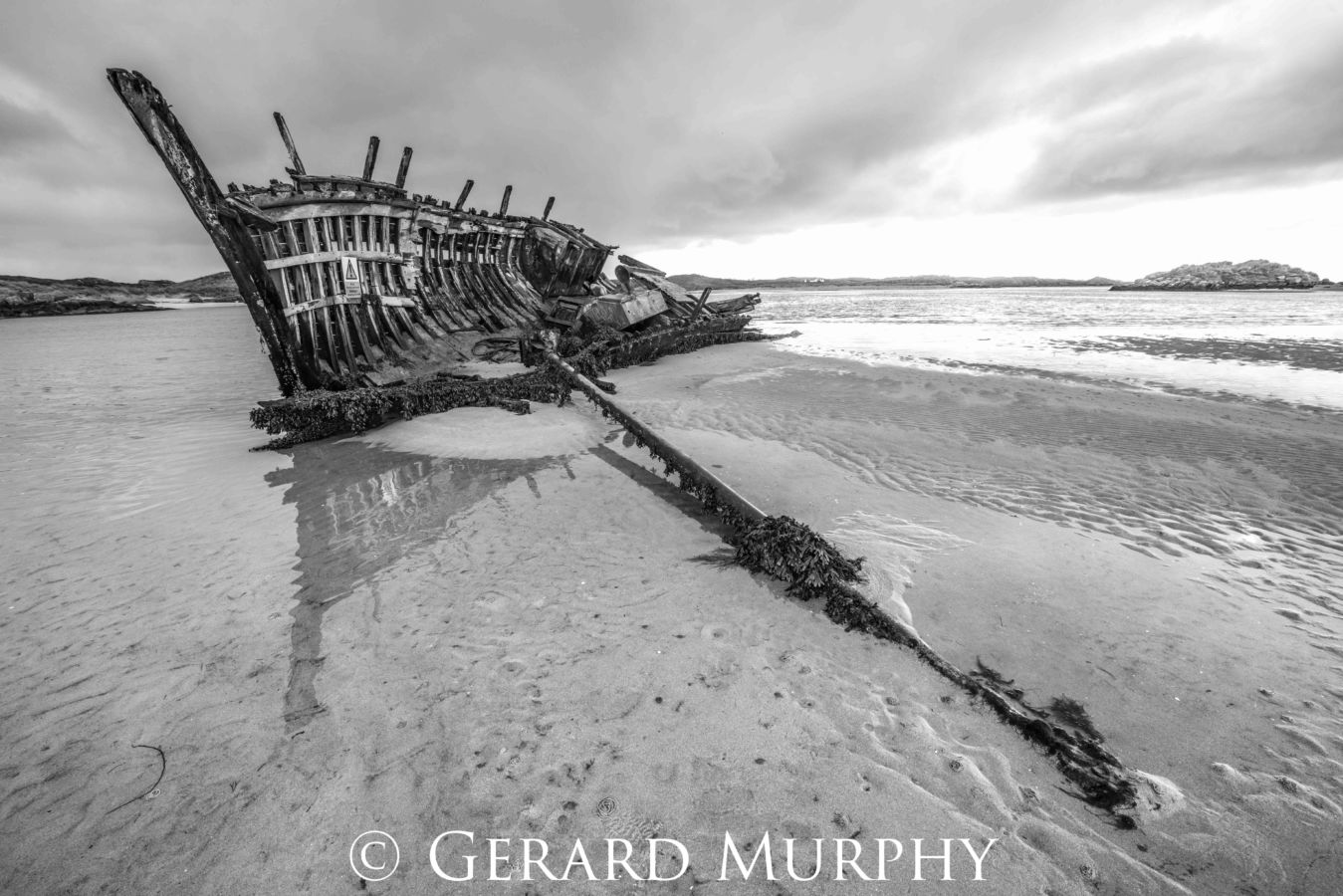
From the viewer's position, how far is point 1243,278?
60719mm

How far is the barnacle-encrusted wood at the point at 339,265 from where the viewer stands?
22.6 feet

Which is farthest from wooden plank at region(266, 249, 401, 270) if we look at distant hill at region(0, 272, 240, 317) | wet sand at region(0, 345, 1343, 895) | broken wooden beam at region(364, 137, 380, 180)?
distant hill at region(0, 272, 240, 317)

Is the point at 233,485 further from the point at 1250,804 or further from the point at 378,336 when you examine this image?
the point at 1250,804

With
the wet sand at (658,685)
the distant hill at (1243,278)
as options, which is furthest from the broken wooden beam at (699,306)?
the distant hill at (1243,278)

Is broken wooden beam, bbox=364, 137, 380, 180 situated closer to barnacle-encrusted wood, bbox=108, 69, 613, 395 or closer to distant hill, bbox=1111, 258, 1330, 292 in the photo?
barnacle-encrusted wood, bbox=108, 69, 613, 395

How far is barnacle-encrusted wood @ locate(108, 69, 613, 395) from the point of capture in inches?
271

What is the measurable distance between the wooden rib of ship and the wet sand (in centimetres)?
372

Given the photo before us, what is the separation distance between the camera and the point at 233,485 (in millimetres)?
6016

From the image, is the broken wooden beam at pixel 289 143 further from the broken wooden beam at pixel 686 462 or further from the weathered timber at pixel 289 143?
the broken wooden beam at pixel 686 462

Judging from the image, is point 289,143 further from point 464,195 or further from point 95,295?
point 95,295

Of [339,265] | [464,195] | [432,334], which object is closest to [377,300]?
[339,265]

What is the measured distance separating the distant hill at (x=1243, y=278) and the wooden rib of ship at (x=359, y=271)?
7592 cm

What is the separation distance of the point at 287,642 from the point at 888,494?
215 inches

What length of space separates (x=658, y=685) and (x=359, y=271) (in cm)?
1048
